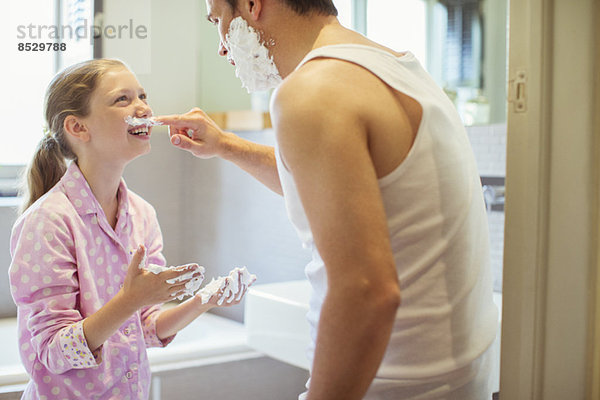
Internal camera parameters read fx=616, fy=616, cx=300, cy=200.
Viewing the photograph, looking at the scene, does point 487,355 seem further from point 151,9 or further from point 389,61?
point 151,9

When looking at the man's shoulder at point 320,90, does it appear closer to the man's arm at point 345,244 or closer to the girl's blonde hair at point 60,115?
the man's arm at point 345,244

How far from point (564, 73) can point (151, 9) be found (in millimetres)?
2385

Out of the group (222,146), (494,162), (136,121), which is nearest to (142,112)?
(136,121)

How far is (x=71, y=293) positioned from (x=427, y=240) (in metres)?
0.71

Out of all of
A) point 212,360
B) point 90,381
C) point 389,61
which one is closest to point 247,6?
A: point 389,61

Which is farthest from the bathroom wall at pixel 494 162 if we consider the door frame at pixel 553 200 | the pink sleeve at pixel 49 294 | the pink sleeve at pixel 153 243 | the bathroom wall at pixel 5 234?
the bathroom wall at pixel 5 234

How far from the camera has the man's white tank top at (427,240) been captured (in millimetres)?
704

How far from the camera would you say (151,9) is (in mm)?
2762

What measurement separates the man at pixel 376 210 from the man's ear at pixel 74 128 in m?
0.58

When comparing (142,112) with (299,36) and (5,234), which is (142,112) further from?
(5,234)

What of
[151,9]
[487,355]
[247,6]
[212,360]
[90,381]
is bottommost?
[212,360]

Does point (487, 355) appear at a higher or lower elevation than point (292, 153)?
lower

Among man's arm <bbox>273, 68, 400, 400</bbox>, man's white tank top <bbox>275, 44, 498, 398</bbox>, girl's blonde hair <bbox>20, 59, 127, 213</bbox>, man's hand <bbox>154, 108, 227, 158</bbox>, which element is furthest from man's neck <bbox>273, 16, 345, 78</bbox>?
girl's blonde hair <bbox>20, 59, 127, 213</bbox>

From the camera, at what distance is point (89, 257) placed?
1188 mm
